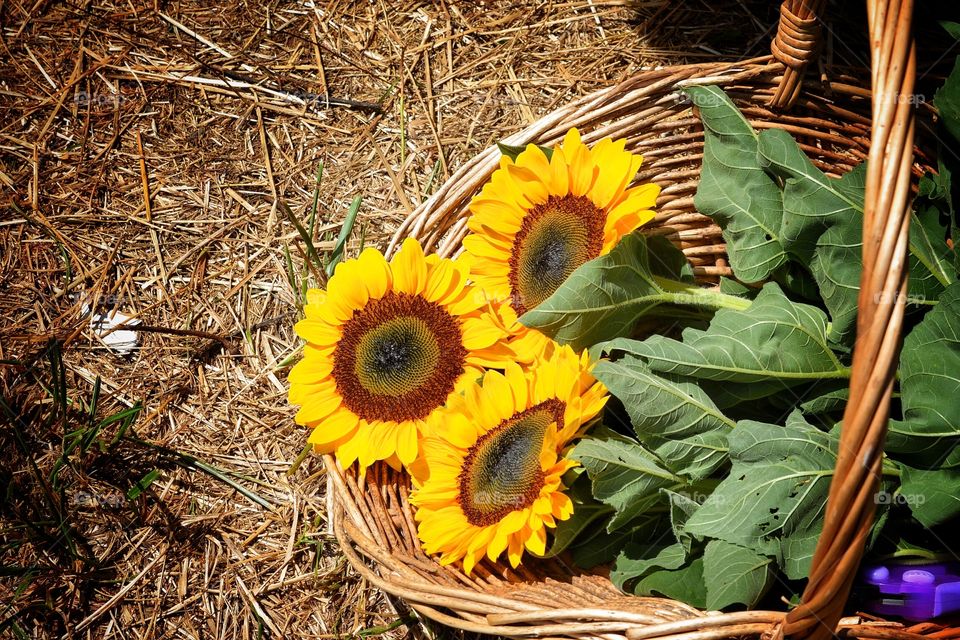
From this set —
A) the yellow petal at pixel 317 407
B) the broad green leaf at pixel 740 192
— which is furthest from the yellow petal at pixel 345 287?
the broad green leaf at pixel 740 192

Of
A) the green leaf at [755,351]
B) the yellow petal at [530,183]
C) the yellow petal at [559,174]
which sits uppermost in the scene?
the yellow petal at [559,174]

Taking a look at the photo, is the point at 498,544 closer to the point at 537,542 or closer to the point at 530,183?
the point at 537,542

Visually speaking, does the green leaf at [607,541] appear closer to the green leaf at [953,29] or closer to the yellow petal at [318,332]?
the yellow petal at [318,332]

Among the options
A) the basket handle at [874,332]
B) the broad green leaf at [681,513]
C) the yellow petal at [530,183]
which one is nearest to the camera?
the basket handle at [874,332]

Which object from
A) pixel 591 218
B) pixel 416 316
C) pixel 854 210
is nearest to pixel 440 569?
pixel 416 316

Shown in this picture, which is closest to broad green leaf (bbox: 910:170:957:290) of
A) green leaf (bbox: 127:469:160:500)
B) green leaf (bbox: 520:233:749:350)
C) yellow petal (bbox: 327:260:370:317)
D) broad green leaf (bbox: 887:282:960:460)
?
broad green leaf (bbox: 887:282:960:460)

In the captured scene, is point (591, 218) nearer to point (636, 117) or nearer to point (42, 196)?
point (636, 117)

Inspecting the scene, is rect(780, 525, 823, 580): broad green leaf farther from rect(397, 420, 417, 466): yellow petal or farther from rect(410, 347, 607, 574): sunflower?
rect(397, 420, 417, 466): yellow petal
